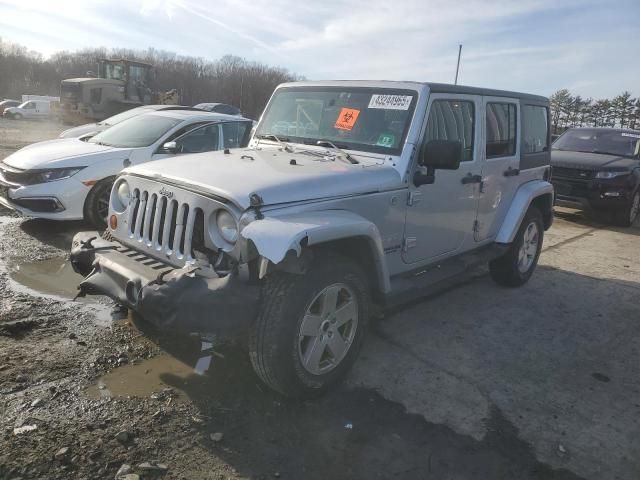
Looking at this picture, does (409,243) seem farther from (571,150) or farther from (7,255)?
(571,150)

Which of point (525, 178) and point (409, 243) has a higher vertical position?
point (525, 178)

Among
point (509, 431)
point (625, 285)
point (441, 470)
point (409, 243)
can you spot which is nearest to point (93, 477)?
point (441, 470)

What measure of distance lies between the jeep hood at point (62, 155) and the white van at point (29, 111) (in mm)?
31637

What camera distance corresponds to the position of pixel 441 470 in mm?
2719

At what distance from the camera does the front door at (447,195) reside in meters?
3.95

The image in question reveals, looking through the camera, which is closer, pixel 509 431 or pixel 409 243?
pixel 509 431

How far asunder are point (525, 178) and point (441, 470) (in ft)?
12.2

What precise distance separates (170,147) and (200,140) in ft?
2.78

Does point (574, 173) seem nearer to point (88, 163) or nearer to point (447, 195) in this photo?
point (447, 195)

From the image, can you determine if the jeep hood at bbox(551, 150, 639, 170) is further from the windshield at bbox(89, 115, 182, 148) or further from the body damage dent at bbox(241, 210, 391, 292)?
the body damage dent at bbox(241, 210, 391, 292)

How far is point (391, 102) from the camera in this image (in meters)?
3.93

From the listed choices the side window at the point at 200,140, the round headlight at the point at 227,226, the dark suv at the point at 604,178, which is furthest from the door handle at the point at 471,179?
the dark suv at the point at 604,178

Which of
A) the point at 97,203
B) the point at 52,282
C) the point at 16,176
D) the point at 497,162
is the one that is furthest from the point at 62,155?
the point at 497,162

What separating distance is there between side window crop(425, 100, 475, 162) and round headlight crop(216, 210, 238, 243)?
5.69 ft
